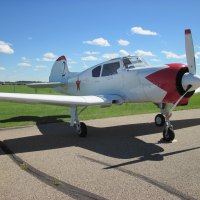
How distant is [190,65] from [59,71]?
10.5 meters

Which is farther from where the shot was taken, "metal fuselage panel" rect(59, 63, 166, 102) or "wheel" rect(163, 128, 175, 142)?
"metal fuselage panel" rect(59, 63, 166, 102)

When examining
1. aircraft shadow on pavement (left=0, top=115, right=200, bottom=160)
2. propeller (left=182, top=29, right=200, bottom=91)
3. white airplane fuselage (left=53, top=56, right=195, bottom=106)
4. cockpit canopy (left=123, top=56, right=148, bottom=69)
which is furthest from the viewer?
cockpit canopy (left=123, top=56, right=148, bottom=69)

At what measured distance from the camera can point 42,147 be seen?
8797mm

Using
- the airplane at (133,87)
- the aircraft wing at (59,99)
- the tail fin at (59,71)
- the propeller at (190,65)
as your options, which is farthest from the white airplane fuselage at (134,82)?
the tail fin at (59,71)

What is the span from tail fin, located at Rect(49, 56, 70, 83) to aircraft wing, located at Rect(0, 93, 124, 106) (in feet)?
22.1

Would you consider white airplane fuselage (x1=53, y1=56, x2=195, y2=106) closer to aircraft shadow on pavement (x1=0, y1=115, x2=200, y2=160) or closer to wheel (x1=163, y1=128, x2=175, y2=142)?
wheel (x1=163, y1=128, x2=175, y2=142)

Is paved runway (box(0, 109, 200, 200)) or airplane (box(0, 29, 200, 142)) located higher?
airplane (box(0, 29, 200, 142))

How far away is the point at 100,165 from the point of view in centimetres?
672

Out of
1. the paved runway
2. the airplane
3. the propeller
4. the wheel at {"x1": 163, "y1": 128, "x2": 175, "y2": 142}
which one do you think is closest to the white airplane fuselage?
the airplane

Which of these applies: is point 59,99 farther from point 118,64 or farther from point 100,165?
point 100,165

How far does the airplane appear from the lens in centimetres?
908

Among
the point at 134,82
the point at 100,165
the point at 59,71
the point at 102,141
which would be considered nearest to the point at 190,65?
the point at 134,82

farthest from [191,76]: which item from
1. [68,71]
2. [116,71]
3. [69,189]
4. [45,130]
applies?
[68,71]

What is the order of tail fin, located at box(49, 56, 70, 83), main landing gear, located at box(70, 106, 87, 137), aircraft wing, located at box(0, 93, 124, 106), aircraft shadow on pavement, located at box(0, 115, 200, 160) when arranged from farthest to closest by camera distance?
tail fin, located at box(49, 56, 70, 83) < main landing gear, located at box(70, 106, 87, 137) < aircraft wing, located at box(0, 93, 124, 106) < aircraft shadow on pavement, located at box(0, 115, 200, 160)
